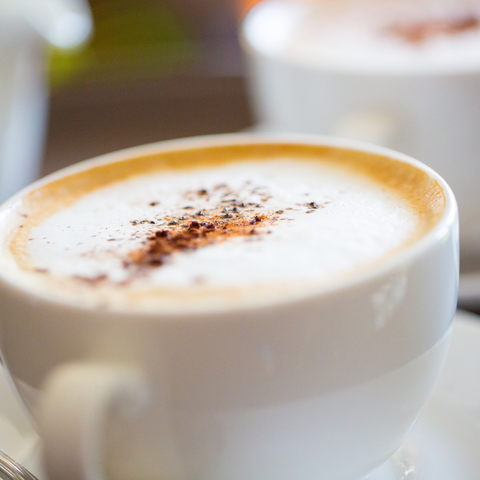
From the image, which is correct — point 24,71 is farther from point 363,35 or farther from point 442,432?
point 442,432

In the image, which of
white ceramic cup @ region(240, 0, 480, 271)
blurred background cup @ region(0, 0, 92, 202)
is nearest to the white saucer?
white ceramic cup @ region(240, 0, 480, 271)

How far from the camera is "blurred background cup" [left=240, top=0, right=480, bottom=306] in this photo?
706mm

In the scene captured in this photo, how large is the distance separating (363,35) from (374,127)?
0.96 feet

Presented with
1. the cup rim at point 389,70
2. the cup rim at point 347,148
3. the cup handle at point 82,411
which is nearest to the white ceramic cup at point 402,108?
the cup rim at point 389,70

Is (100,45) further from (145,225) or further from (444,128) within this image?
(145,225)

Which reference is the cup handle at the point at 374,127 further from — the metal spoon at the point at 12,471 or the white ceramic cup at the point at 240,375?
the metal spoon at the point at 12,471

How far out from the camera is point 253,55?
0.85 meters

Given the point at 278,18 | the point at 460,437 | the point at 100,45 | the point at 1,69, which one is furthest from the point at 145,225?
the point at 100,45

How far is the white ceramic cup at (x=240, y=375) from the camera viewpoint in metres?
0.33

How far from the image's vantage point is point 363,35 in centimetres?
96

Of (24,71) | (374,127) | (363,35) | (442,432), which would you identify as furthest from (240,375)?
(24,71)

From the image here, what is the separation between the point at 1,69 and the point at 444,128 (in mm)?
910

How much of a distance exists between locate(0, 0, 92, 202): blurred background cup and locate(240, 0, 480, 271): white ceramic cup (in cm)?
62

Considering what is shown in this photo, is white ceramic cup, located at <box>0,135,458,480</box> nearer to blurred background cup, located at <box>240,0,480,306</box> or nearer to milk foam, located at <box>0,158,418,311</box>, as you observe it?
milk foam, located at <box>0,158,418,311</box>
